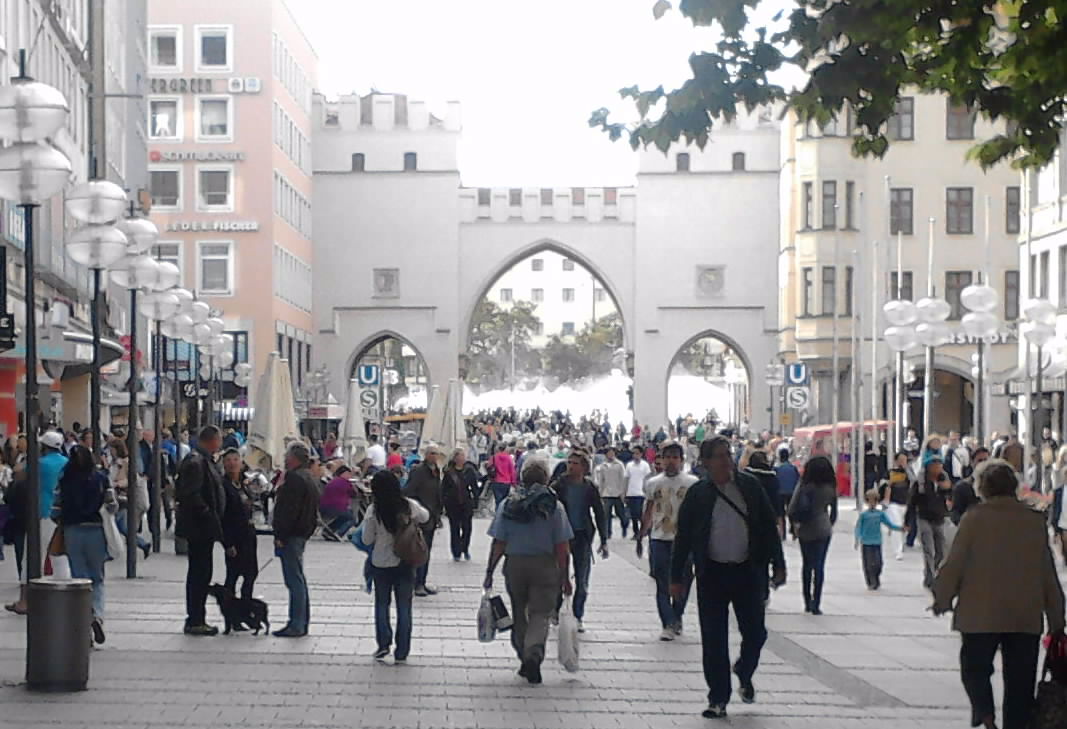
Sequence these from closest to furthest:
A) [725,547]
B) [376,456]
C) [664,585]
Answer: [725,547] → [664,585] → [376,456]

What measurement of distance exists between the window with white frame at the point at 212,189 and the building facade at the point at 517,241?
10.5 metres

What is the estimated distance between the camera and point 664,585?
55.8 feet

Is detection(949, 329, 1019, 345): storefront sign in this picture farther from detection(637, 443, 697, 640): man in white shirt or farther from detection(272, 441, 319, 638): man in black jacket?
detection(272, 441, 319, 638): man in black jacket

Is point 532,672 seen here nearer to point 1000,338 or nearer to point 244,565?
point 244,565

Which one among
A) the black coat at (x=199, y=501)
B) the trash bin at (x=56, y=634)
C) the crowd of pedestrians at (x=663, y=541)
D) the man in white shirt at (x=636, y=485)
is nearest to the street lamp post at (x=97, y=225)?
the crowd of pedestrians at (x=663, y=541)

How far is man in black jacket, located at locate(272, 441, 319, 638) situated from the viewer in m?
16.0

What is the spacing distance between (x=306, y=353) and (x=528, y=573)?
228 feet

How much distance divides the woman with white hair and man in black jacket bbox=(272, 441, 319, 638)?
671 cm

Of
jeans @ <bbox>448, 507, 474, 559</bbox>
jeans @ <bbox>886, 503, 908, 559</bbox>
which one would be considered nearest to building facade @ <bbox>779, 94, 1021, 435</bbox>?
jeans @ <bbox>886, 503, 908, 559</bbox>

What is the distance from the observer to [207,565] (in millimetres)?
16016

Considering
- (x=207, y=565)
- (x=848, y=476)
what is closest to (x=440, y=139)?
(x=848, y=476)

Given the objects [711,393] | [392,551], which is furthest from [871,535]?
[711,393]

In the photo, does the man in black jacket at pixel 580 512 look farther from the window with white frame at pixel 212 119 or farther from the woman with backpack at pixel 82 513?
the window with white frame at pixel 212 119

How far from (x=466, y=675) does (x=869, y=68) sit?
194 inches
